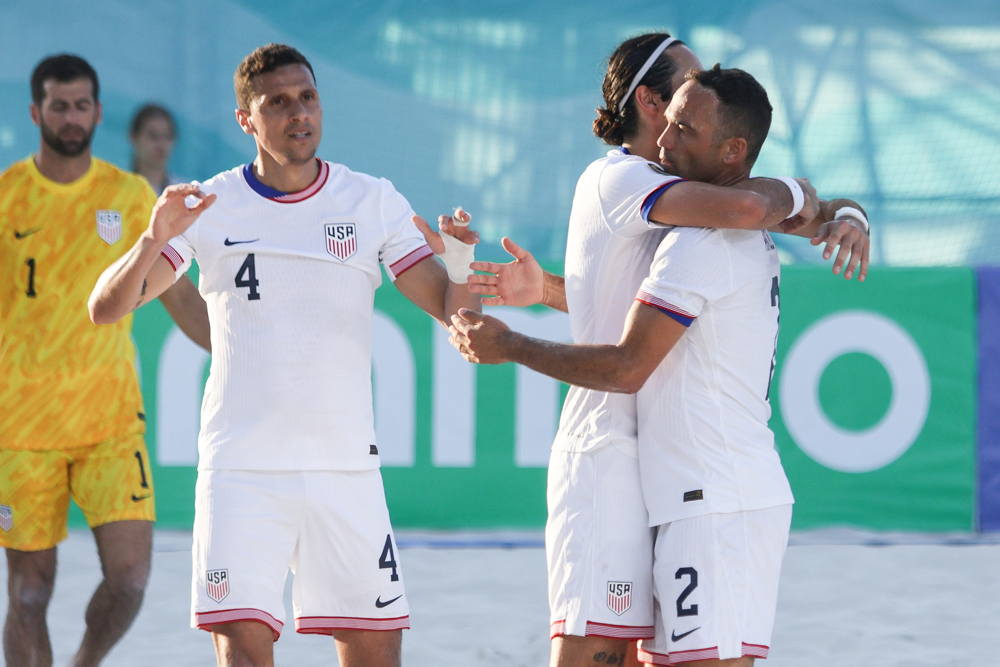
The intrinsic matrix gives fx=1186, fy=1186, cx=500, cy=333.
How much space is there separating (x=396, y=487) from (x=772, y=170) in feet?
8.65

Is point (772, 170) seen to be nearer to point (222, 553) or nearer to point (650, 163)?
point (650, 163)

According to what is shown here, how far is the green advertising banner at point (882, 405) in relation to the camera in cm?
616

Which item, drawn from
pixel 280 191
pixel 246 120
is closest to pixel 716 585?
pixel 280 191

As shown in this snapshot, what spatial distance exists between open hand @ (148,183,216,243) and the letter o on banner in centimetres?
416

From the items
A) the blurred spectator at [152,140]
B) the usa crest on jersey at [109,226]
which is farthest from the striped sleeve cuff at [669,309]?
the blurred spectator at [152,140]

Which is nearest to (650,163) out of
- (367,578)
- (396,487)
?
(367,578)

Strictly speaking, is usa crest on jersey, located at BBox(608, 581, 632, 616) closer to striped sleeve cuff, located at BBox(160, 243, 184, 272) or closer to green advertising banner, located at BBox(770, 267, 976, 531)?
striped sleeve cuff, located at BBox(160, 243, 184, 272)

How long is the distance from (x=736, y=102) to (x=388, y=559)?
137 centimetres

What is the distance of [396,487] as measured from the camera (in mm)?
6215

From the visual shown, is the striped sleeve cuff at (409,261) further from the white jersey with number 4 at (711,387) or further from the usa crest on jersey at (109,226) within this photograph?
the usa crest on jersey at (109,226)

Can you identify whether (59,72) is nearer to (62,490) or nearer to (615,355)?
(62,490)

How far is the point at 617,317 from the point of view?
2598mm

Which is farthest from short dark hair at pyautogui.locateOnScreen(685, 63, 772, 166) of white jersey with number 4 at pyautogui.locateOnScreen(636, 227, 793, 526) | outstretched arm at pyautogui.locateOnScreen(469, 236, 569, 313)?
outstretched arm at pyautogui.locateOnScreen(469, 236, 569, 313)

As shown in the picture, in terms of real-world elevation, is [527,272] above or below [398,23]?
below
